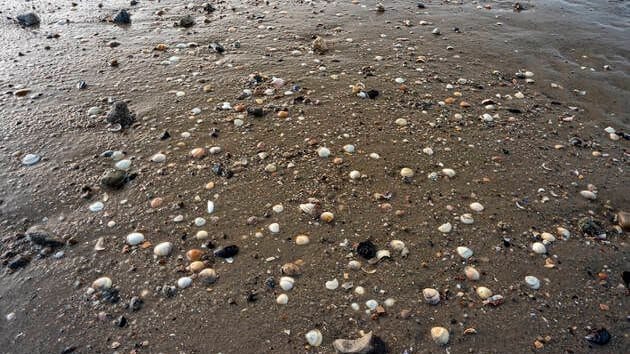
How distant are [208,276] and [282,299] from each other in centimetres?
76

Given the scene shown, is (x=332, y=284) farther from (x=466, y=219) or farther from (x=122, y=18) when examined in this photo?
(x=122, y=18)

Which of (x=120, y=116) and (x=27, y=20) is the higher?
(x=27, y=20)

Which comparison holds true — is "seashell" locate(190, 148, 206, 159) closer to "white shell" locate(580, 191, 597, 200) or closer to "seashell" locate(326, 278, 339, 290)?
"seashell" locate(326, 278, 339, 290)

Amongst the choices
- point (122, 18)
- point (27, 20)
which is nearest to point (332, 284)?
point (122, 18)

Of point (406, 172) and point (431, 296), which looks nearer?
point (431, 296)

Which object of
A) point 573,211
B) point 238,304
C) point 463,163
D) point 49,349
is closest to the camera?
point 49,349

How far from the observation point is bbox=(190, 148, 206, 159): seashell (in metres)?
5.06

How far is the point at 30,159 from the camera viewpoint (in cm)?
496

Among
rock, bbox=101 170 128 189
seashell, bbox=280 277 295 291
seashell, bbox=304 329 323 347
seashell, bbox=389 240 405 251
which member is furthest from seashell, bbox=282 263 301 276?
rock, bbox=101 170 128 189

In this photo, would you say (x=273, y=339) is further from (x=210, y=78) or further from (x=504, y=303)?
(x=210, y=78)

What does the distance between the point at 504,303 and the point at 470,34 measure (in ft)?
20.3

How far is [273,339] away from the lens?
3.31m

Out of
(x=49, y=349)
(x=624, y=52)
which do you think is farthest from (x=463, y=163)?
(x=624, y=52)

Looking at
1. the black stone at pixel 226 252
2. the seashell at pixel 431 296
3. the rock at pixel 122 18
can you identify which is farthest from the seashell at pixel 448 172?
the rock at pixel 122 18
